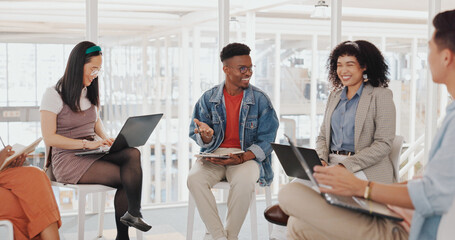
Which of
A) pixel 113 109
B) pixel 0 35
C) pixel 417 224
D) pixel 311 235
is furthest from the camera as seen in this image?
pixel 113 109

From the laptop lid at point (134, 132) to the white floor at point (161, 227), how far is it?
2.57 ft

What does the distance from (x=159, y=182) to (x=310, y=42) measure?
1850 millimetres

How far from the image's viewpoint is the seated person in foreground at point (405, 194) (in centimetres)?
154

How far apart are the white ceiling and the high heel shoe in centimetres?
161

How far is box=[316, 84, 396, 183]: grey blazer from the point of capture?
2807 millimetres

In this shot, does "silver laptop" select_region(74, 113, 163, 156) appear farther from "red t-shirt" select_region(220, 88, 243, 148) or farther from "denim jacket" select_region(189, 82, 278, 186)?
"red t-shirt" select_region(220, 88, 243, 148)

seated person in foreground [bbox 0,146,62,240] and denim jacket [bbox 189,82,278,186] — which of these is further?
denim jacket [bbox 189,82,278,186]

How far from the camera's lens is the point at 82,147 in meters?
3.01

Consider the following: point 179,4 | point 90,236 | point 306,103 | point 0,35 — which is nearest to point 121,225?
point 90,236

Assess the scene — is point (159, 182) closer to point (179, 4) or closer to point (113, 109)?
point (113, 109)

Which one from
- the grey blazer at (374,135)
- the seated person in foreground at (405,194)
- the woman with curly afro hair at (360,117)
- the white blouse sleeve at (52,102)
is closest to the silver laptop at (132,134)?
the white blouse sleeve at (52,102)

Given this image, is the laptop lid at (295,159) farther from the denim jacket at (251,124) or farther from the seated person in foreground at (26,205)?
the seated person in foreground at (26,205)

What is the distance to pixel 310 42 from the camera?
473 centimetres

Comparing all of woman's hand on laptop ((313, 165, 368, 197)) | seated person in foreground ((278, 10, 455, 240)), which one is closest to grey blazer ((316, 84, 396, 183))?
seated person in foreground ((278, 10, 455, 240))
